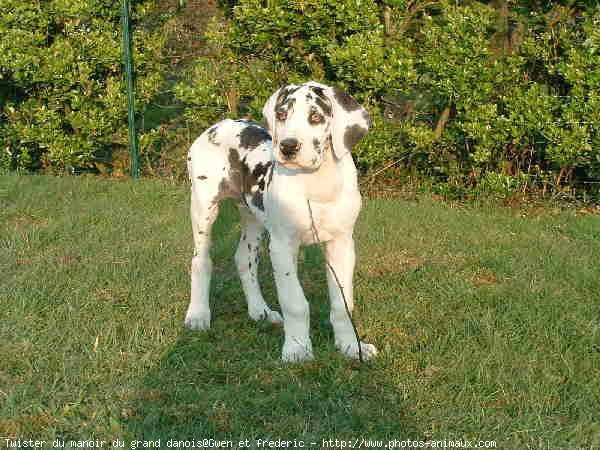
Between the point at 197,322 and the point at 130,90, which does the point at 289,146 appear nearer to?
the point at 197,322

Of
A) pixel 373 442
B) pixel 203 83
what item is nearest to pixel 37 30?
pixel 203 83

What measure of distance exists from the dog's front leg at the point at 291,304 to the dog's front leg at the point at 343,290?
25 centimetres

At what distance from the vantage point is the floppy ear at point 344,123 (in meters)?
4.02

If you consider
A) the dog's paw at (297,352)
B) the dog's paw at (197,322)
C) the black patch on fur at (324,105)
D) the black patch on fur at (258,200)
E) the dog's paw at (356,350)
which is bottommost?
the dog's paw at (197,322)

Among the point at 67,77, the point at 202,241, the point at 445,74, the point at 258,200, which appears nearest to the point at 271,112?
the point at 258,200

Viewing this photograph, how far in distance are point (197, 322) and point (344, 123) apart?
183 cm

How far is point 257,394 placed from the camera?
147 inches

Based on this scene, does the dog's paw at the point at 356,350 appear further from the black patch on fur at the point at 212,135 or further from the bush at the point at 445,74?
the bush at the point at 445,74

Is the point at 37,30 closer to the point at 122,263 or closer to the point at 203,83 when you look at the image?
the point at 203,83

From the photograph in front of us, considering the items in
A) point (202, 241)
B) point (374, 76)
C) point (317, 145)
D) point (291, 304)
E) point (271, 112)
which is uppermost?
point (271, 112)

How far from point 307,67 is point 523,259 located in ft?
13.8

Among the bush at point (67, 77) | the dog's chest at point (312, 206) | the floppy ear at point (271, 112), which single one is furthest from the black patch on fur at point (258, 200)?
the bush at point (67, 77)

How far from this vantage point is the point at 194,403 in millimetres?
3648

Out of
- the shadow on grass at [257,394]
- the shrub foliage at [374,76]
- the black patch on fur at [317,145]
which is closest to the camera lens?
the shadow on grass at [257,394]
